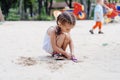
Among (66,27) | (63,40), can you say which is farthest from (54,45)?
(66,27)

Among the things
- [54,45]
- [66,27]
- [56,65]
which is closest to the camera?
[56,65]

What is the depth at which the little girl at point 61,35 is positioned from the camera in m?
5.44

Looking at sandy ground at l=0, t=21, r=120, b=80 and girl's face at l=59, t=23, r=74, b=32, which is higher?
girl's face at l=59, t=23, r=74, b=32

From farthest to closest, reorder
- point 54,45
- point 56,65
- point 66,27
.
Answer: point 54,45
point 66,27
point 56,65

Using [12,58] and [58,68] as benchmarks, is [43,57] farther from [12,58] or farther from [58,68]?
[58,68]

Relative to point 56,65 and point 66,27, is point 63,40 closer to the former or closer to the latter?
point 66,27

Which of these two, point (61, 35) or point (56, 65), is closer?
point (56, 65)

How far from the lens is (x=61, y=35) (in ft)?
18.2

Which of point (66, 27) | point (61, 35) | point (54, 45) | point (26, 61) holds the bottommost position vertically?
point (26, 61)

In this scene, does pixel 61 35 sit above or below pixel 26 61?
above

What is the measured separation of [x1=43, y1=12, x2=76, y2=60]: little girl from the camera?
544 cm

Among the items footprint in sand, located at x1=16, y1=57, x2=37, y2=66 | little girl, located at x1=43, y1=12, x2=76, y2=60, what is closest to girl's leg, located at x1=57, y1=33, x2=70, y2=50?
little girl, located at x1=43, y1=12, x2=76, y2=60

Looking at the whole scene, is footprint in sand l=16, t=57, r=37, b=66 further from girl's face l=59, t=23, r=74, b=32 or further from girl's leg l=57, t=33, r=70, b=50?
girl's face l=59, t=23, r=74, b=32

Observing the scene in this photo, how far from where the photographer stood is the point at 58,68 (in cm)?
503
